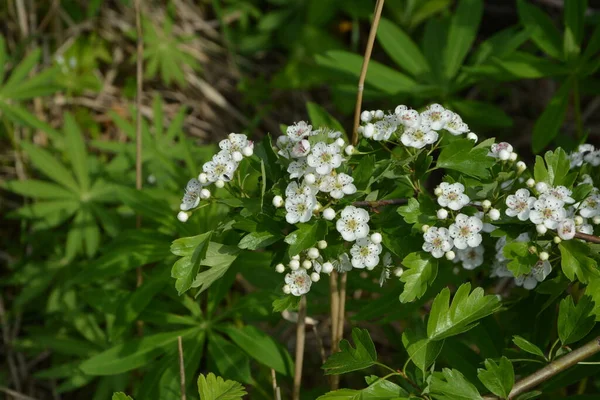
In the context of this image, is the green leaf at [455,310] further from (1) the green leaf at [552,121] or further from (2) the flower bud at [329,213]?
(1) the green leaf at [552,121]

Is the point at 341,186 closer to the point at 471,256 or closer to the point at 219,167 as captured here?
the point at 219,167

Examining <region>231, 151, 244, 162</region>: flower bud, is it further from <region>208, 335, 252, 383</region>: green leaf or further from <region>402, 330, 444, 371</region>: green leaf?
<region>208, 335, 252, 383</region>: green leaf

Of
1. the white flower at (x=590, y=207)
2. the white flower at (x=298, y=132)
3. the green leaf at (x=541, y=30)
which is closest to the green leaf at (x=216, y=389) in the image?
the white flower at (x=298, y=132)

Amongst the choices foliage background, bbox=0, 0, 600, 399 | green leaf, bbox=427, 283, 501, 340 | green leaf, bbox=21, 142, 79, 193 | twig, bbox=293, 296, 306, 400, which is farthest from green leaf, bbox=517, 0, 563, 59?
green leaf, bbox=21, 142, 79, 193

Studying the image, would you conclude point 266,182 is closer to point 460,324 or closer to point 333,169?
point 333,169

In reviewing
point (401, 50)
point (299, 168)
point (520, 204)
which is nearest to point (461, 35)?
point (401, 50)

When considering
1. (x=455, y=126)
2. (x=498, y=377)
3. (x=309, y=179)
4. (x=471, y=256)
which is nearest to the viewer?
(x=309, y=179)
